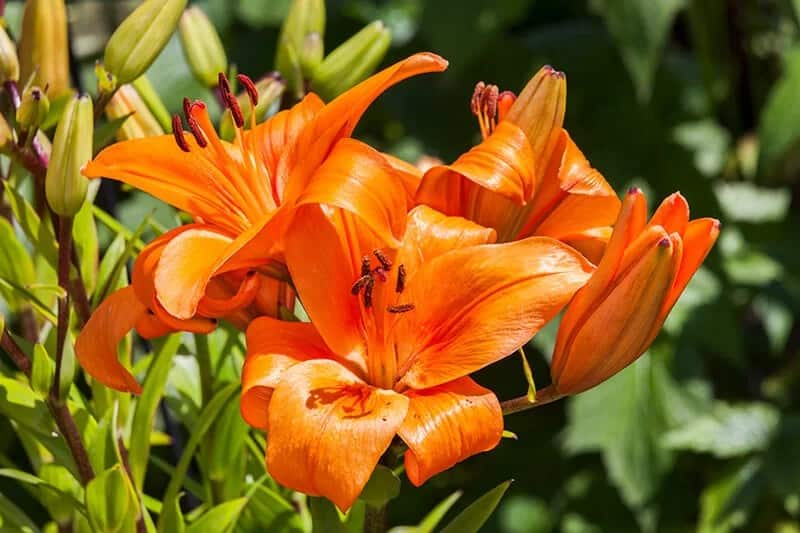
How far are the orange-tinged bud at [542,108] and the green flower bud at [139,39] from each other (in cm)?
12

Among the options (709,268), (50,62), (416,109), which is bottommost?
(709,268)

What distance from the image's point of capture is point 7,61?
0.45m

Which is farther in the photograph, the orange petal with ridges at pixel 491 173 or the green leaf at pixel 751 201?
the green leaf at pixel 751 201

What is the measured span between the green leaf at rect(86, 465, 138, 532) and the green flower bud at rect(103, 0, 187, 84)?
13cm

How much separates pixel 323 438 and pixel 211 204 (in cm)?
9

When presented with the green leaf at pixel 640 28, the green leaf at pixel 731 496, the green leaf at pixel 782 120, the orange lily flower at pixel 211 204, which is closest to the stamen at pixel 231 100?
the orange lily flower at pixel 211 204

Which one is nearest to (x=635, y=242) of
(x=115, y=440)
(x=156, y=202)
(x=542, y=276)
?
(x=542, y=276)

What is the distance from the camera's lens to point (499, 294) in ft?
1.24

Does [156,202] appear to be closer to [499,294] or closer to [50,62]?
[50,62]

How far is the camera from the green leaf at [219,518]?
0.43 meters

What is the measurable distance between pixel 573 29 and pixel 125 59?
0.83 m

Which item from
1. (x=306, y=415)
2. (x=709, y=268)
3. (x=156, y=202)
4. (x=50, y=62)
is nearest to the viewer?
(x=306, y=415)

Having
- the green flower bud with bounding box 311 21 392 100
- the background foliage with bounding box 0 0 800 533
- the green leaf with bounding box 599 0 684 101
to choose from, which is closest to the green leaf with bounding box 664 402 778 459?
the background foliage with bounding box 0 0 800 533

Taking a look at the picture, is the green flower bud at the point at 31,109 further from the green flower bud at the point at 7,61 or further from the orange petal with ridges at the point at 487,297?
the orange petal with ridges at the point at 487,297
